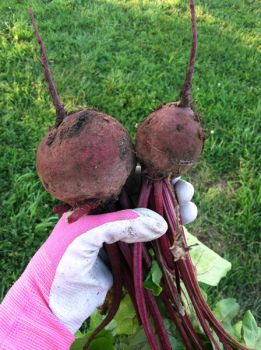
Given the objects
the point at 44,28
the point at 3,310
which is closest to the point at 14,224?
the point at 3,310

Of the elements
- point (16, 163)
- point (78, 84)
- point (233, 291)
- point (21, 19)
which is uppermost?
point (21, 19)

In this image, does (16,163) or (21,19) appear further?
(21,19)

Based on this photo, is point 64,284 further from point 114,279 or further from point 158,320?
point 158,320

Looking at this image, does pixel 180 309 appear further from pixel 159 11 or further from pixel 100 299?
pixel 159 11

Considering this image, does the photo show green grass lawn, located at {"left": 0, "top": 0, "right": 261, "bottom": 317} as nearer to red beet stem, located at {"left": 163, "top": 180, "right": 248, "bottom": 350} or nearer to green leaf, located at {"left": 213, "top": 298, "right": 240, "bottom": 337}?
green leaf, located at {"left": 213, "top": 298, "right": 240, "bottom": 337}

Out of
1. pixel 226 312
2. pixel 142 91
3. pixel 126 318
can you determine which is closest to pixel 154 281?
pixel 126 318

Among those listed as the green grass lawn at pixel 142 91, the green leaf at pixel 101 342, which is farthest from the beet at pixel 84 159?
the green grass lawn at pixel 142 91

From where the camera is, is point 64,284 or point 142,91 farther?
point 142,91
